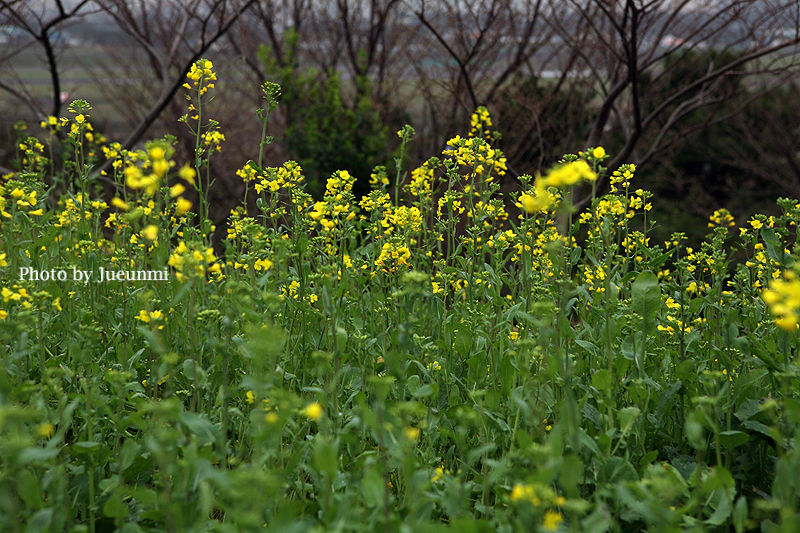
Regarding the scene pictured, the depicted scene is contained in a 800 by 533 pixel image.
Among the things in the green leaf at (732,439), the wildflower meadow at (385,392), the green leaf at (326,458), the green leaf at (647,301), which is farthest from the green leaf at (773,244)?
the green leaf at (326,458)

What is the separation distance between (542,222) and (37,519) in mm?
2134

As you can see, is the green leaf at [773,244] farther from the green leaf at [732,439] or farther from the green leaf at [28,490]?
the green leaf at [28,490]

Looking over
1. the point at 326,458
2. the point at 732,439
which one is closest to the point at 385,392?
the point at 326,458

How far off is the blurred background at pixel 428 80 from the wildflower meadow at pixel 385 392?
10.6 ft

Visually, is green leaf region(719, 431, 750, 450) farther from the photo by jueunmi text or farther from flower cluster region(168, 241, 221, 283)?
the photo by jueunmi text

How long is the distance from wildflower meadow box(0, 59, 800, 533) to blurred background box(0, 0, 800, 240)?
3222 mm

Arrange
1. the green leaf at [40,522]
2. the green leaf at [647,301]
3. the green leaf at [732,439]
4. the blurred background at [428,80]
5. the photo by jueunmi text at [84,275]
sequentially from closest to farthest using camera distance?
1. the green leaf at [40,522]
2. the green leaf at [732,439]
3. the green leaf at [647,301]
4. the photo by jueunmi text at [84,275]
5. the blurred background at [428,80]

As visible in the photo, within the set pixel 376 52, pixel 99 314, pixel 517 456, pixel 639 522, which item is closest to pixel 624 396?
pixel 639 522

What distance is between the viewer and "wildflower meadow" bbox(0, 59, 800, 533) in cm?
151

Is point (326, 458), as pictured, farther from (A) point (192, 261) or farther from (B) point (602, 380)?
(B) point (602, 380)

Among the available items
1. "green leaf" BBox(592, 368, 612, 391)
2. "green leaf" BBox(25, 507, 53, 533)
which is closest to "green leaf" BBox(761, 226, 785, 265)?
"green leaf" BBox(592, 368, 612, 391)

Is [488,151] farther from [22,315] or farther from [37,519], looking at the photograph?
[37,519]

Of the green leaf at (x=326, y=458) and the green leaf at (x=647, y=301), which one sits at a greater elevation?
the green leaf at (x=647, y=301)

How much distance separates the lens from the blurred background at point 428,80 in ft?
20.2
